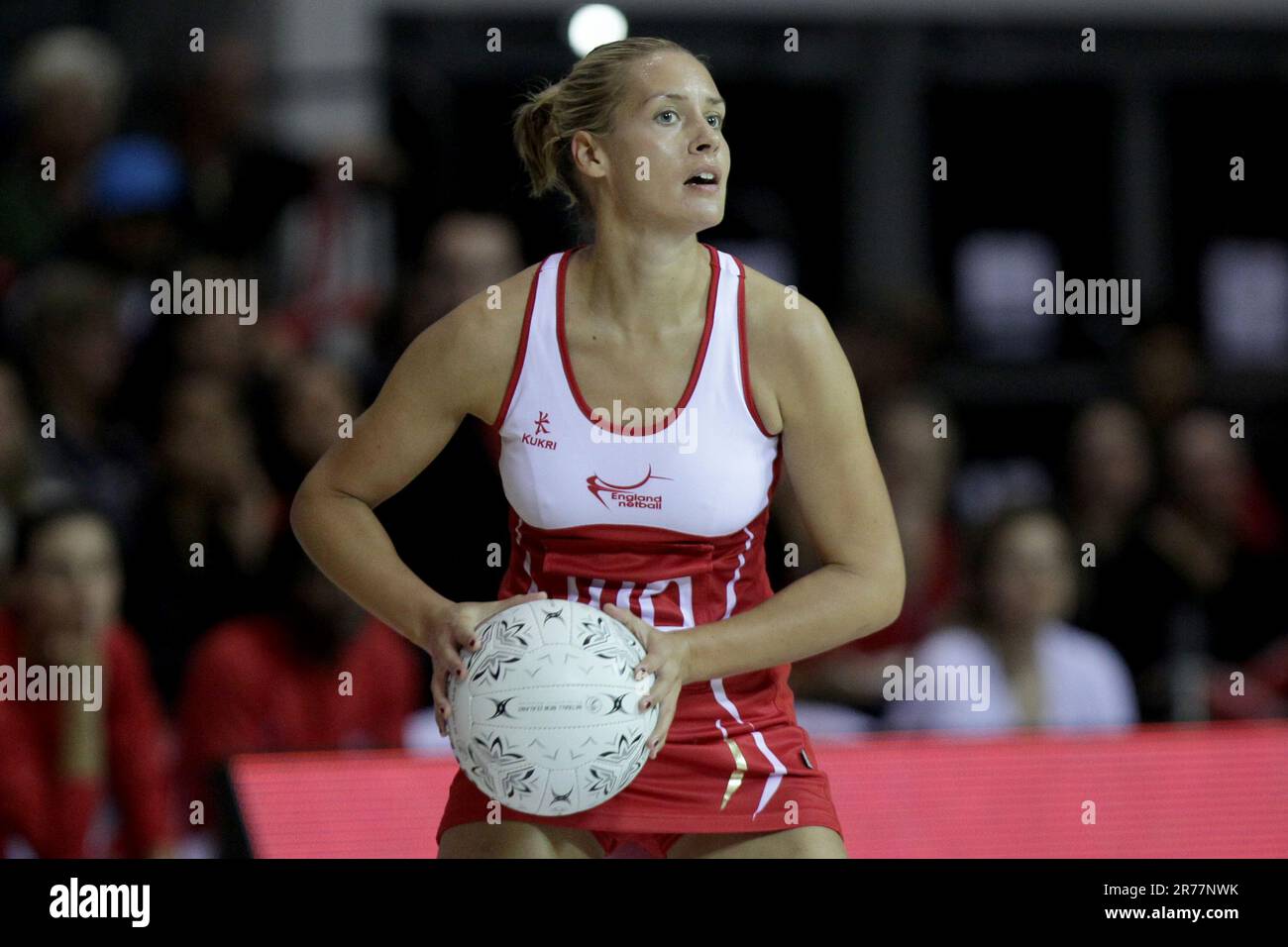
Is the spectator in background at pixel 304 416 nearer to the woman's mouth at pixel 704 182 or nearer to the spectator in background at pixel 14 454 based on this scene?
the spectator in background at pixel 14 454

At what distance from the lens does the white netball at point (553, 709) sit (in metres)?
→ 2.61

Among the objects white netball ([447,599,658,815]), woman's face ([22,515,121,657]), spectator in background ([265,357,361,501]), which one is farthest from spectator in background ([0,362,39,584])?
white netball ([447,599,658,815])

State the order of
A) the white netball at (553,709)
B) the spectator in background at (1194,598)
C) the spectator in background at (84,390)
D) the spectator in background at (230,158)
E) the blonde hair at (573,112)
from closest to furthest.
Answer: the white netball at (553,709) < the blonde hair at (573,112) < the spectator in background at (84,390) < the spectator in background at (1194,598) < the spectator in background at (230,158)

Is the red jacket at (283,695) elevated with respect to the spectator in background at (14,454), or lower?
lower

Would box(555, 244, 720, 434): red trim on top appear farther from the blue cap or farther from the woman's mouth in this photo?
the blue cap

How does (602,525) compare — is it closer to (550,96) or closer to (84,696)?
(550,96)

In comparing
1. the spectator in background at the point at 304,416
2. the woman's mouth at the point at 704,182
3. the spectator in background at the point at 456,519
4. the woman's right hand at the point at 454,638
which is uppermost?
the woman's mouth at the point at 704,182

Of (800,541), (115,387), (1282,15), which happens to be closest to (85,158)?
(115,387)

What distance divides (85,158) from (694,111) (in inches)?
149

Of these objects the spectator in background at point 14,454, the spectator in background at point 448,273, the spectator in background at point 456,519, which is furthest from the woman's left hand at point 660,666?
the spectator in background at point 14,454

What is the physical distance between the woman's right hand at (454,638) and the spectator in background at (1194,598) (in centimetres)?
290

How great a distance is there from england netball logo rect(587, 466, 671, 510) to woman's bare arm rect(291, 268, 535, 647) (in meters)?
0.20

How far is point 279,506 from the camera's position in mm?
4727

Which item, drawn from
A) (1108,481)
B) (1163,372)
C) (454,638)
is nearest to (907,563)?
(1108,481)
